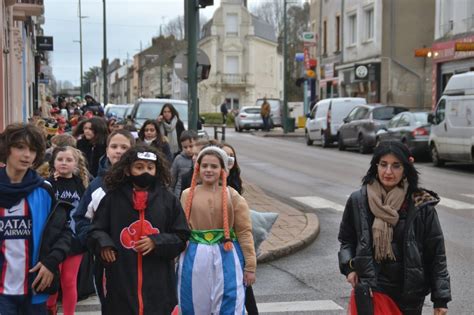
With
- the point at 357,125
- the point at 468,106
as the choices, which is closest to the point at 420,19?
the point at 357,125

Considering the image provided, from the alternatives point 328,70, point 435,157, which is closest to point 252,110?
point 328,70

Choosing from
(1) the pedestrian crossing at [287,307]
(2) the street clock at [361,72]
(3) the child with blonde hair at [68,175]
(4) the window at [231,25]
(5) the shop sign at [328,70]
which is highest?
(4) the window at [231,25]

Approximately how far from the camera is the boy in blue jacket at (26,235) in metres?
4.48

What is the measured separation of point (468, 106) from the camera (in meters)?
19.4

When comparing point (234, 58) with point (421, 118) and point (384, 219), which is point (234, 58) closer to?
point (421, 118)

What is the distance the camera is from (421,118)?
23.3 meters

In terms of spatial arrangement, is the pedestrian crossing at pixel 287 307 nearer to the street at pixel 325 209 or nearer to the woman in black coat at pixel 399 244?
the street at pixel 325 209

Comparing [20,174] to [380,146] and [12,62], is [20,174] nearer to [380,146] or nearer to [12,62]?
[380,146]

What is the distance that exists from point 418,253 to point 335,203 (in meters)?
9.91

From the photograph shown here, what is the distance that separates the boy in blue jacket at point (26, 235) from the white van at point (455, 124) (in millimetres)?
16021

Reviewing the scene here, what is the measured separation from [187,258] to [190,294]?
24 centimetres

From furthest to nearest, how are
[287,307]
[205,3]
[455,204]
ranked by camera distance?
[455,204], [205,3], [287,307]

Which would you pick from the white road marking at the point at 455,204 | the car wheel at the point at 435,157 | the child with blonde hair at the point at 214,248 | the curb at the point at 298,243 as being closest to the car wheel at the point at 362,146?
the car wheel at the point at 435,157

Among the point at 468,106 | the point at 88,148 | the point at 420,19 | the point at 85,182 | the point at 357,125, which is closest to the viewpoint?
the point at 85,182
